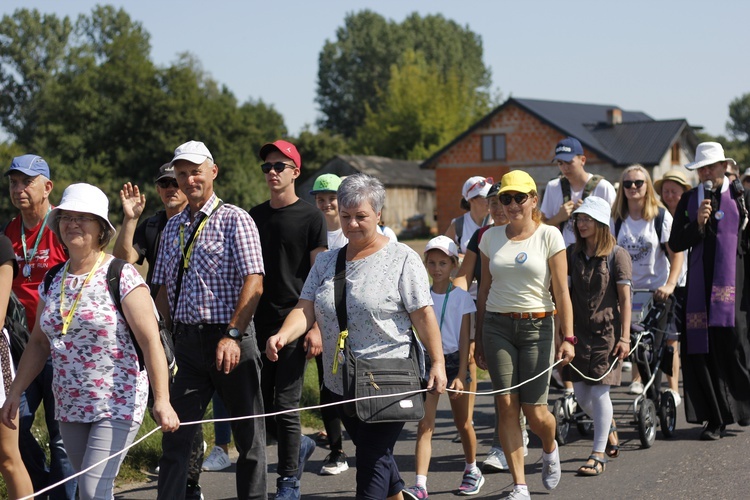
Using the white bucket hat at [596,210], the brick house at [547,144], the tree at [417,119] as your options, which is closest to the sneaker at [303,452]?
the white bucket hat at [596,210]

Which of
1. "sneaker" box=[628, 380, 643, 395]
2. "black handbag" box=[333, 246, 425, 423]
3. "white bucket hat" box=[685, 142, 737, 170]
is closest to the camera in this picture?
"black handbag" box=[333, 246, 425, 423]

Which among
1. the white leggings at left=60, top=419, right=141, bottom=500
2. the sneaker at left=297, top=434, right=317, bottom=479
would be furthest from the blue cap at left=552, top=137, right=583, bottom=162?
the white leggings at left=60, top=419, right=141, bottom=500

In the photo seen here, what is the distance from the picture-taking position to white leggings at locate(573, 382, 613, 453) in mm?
7379

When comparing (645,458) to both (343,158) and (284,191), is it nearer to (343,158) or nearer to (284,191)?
(284,191)

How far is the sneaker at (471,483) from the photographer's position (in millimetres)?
6832

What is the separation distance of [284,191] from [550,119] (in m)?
55.7

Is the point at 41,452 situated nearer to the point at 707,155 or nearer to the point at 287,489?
the point at 287,489

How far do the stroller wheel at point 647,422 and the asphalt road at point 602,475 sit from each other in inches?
3.4

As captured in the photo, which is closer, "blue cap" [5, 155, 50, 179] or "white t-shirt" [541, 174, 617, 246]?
"blue cap" [5, 155, 50, 179]

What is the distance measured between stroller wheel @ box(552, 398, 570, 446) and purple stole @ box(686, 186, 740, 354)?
4.17 feet

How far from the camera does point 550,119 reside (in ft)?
200

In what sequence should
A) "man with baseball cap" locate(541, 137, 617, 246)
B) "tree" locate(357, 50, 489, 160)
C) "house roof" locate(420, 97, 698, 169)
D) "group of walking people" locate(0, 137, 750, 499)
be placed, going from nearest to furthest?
"group of walking people" locate(0, 137, 750, 499)
"man with baseball cap" locate(541, 137, 617, 246)
"house roof" locate(420, 97, 698, 169)
"tree" locate(357, 50, 489, 160)

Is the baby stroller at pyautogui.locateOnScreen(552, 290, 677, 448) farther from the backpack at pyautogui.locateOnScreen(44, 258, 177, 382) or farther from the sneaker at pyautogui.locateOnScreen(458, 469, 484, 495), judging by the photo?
the backpack at pyautogui.locateOnScreen(44, 258, 177, 382)

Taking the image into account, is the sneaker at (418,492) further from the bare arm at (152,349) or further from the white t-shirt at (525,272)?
the bare arm at (152,349)
